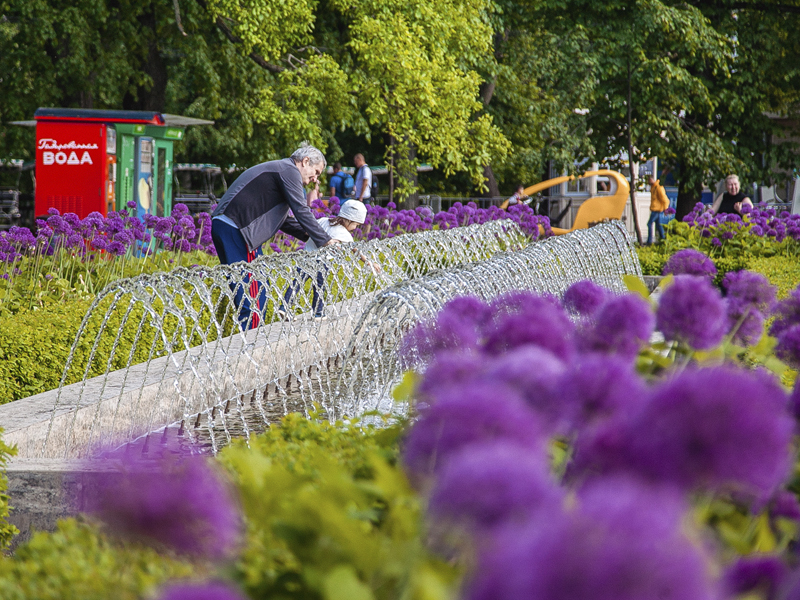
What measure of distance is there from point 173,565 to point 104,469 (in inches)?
61.9

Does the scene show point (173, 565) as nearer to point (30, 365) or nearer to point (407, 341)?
point (407, 341)

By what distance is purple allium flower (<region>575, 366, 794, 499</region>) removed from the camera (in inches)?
36.8

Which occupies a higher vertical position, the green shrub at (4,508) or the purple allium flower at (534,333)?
the purple allium flower at (534,333)

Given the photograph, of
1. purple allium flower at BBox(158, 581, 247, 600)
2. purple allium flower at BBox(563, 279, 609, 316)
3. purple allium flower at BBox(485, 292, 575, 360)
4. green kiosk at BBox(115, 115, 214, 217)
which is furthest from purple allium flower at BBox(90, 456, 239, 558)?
green kiosk at BBox(115, 115, 214, 217)

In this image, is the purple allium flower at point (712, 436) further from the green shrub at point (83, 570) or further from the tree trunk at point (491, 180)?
the tree trunk at point (491, 180)

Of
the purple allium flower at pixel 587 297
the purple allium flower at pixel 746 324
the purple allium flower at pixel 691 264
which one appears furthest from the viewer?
the purple allium flower at pixel 691 264

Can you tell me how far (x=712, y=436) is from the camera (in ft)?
3.07

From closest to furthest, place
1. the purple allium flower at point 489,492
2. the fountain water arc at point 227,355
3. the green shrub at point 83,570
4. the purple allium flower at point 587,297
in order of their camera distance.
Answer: the purple allium flower at point 489,492 < the green shrub at point 83,570 < the purple allium flower at point 587,297 < the fountain water arc at point 227,355

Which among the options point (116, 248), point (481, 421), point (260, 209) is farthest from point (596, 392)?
point (116, 248)

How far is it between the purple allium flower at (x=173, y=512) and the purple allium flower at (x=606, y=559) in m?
0.38

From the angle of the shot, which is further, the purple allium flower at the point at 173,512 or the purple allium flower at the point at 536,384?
the purple allium flower at the point at 536,384

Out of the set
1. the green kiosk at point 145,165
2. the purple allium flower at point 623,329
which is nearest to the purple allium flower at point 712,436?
the purple allium flower at point 623,329

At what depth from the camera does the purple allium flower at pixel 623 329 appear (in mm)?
1616

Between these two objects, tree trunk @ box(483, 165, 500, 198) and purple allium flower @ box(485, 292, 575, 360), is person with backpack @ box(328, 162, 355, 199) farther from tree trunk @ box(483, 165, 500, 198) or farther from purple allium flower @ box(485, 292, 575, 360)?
purple allium flower @ box(485, 292, 575, 360)
